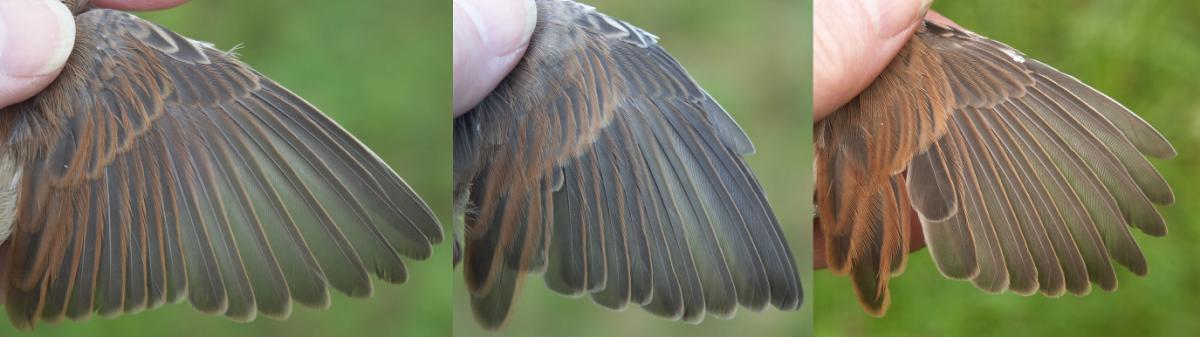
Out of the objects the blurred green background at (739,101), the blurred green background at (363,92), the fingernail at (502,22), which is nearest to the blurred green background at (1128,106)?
the blurred green background at (739,101)

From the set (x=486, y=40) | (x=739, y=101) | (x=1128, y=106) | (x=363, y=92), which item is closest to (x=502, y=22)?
(x=486, y=40)

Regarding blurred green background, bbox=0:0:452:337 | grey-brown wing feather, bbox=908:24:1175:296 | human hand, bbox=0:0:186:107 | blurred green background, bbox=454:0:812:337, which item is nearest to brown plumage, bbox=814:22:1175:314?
grey-brown wing feather, bbox=908:24:1175:296

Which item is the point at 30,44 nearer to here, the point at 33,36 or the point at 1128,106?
the point at 33,36

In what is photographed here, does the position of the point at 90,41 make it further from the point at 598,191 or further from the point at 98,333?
the point at 598,191

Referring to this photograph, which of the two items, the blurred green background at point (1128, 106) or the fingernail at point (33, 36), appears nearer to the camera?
the fingernail at point (33, 36)

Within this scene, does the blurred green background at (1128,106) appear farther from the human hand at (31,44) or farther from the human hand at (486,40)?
the human hand at (31,44)

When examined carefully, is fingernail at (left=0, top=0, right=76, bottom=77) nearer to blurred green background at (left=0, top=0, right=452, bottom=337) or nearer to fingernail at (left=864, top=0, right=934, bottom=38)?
blurred green background at (left=0, top=0, right=452, bottom=337)

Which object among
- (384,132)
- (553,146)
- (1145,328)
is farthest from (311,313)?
(1145,328)
